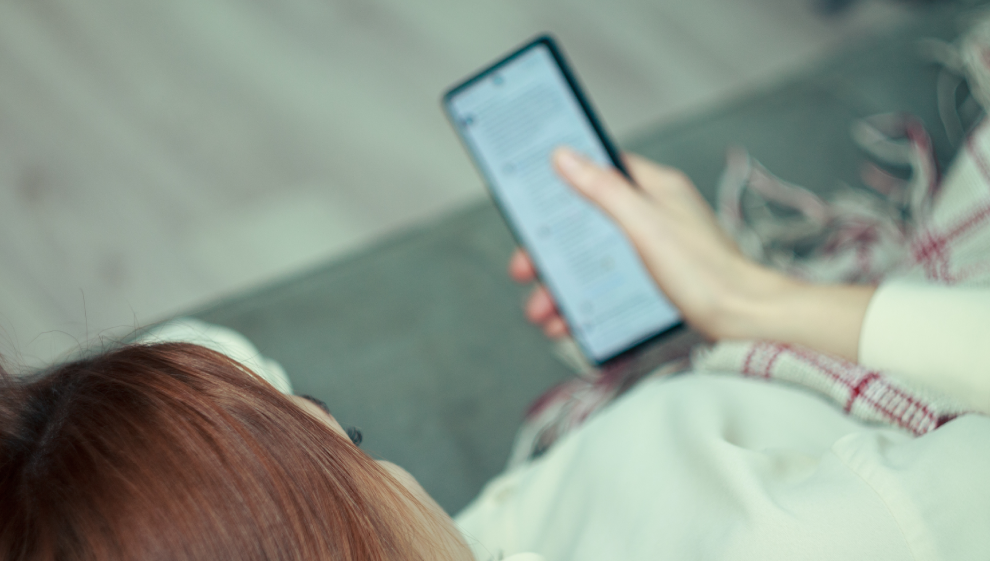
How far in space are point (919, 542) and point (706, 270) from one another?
0.87 feet

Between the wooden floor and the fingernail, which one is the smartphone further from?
the wooden floor

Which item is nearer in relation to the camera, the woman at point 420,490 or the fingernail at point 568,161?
the woman at point 420,490

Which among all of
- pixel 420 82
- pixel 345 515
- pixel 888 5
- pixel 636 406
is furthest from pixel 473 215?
pixel 888 5

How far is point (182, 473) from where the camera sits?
0.23 metres

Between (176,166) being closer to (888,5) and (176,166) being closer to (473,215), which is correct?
(473,215)

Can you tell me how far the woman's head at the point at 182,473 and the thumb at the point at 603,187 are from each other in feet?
0.96

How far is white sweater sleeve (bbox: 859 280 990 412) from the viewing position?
0.34m

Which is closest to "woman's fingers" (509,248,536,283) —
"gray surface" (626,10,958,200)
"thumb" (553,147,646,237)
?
"thumb" (553,147,646,237)

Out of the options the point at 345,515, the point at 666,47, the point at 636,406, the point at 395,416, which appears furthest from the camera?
the point at 666,47

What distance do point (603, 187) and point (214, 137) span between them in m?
0.50

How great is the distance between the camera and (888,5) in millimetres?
828

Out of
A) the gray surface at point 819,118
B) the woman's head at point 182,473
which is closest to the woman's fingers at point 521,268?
the gray surface at point 819,118

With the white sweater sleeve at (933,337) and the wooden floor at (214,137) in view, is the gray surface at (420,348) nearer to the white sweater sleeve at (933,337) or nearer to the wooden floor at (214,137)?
the wooden floor at (214,137)

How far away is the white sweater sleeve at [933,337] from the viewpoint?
336mm
